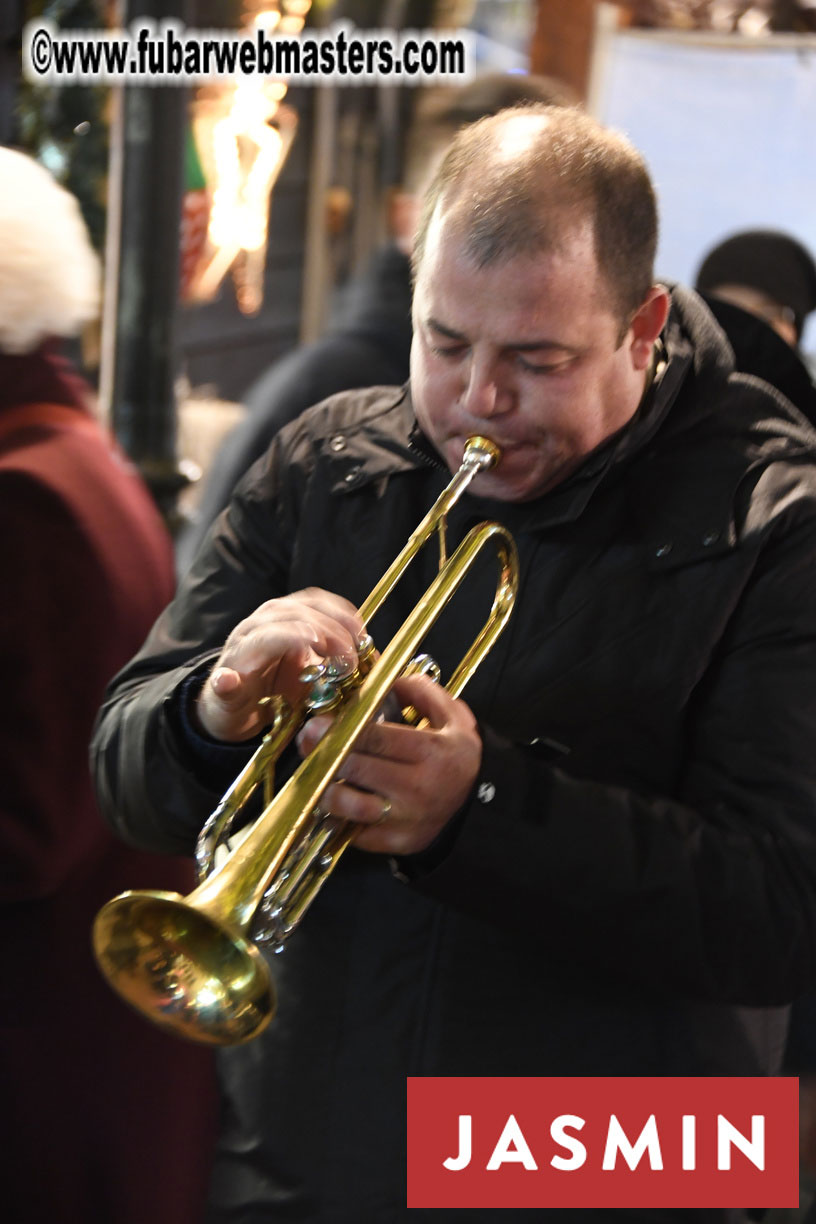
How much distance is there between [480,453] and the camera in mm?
1640

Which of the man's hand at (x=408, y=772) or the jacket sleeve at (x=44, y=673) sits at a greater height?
the man's hand at (x=408, y=772)

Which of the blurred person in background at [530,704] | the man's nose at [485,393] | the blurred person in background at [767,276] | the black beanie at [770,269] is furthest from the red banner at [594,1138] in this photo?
the black beanie at [770,269]

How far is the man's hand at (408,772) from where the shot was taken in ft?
4.94

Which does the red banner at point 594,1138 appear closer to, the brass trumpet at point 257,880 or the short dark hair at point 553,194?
the brass trumpet at point 257,880

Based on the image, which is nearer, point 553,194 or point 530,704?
point 553,194

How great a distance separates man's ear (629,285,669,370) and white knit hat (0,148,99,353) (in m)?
0.94

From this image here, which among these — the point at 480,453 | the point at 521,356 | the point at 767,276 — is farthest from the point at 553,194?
the point at 767,276

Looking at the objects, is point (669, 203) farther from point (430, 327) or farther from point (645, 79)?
point (430, 327)

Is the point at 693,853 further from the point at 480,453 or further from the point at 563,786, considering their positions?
the point at 480,453

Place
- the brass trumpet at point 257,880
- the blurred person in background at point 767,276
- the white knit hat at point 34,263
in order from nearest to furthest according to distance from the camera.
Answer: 1. the brass trumpet at point 257,880
2. the white knit hat at point 34,263
3. the blurred person in background at point 767,276

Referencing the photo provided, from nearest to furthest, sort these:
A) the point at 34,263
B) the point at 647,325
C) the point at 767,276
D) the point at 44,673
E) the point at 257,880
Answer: the point at 257,880 < the point at 647,325 < the point at 44,673 < the point at 34,263 < the point at 767,276

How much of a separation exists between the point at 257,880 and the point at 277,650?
0.24 m

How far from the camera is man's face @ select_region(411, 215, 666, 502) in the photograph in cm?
160

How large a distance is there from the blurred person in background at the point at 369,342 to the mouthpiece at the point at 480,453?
1289 millimetres
